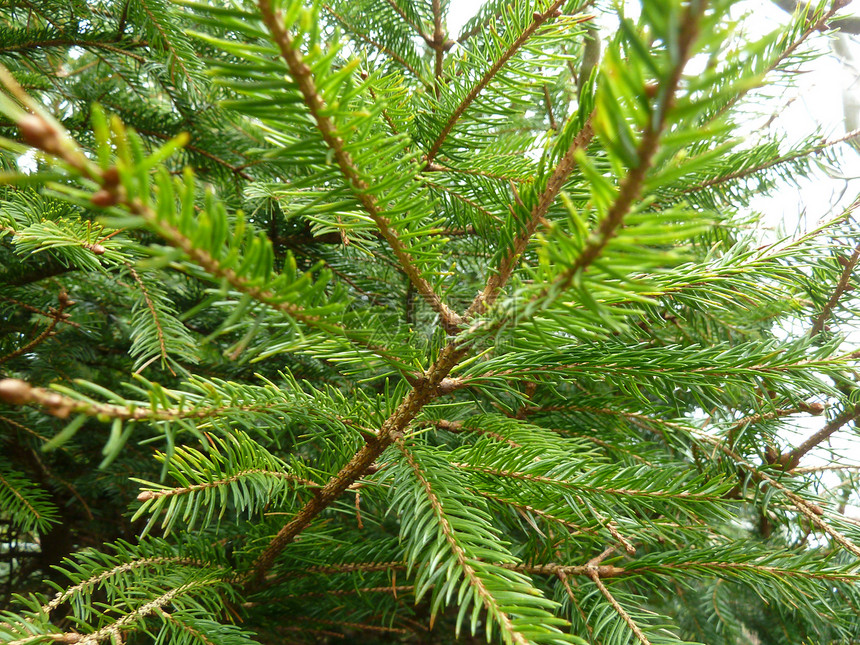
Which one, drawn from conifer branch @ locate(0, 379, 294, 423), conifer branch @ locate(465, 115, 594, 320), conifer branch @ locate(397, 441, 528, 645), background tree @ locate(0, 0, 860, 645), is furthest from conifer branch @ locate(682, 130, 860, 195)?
conifer branch @ locate(0, 379, 294, 423)

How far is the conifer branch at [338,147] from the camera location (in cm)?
22

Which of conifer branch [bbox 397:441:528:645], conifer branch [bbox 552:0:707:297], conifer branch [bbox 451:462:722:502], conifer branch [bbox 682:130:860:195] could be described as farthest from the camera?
conifer branch [bbox 682:130:860:195]

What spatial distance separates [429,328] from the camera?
0.63m

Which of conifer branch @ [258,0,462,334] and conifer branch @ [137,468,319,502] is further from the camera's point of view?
conifer branch @ [137,468,319,502]

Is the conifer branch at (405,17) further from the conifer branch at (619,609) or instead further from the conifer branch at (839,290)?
the conifer branch at (619,609)

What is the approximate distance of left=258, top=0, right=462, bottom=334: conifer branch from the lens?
219 millimetres

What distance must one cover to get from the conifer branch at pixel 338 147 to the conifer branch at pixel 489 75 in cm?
19

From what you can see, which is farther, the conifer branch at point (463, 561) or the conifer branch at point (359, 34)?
the conifer branch at point (359, 34)

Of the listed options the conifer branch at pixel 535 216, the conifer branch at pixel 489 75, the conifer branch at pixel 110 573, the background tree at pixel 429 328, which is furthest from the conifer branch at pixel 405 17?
the conifer branch at pixel 110 573

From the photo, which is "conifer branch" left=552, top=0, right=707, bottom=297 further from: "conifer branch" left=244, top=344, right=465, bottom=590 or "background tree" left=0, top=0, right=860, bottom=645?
"conifer branch" left=244, top=344, right=465, bottom=590

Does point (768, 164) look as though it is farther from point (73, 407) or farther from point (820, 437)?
point (73, 407)

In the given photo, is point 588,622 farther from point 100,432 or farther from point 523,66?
point 100,432

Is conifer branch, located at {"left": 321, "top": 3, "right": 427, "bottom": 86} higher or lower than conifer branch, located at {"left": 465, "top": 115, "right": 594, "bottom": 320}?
higher

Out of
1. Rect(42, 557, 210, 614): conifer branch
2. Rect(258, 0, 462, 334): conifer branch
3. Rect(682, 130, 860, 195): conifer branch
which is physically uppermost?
Rect(682, 130, 860, 195): conifer branch
